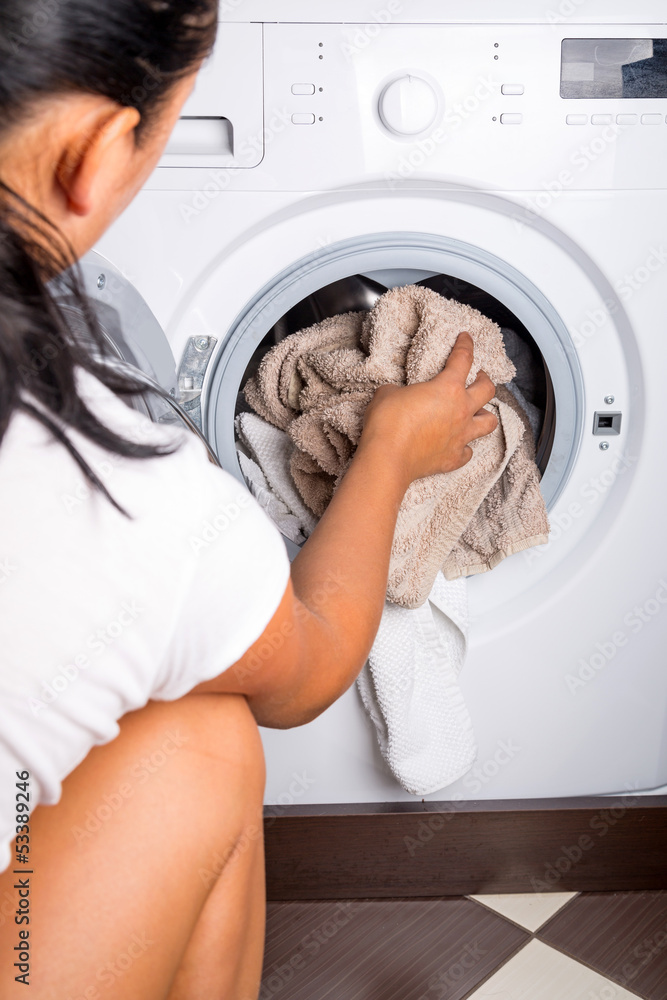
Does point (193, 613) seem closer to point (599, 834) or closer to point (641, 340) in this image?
point (641, 340)

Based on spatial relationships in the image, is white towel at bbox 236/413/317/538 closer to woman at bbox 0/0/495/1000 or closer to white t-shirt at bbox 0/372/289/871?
woman at bbox 0/0/495/1000

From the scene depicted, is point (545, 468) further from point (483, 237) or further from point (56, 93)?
point (56, 93)

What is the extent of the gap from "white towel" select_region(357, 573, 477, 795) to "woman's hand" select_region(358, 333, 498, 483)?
16cm

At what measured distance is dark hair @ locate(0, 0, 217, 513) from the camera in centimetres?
32

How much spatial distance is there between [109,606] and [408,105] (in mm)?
531

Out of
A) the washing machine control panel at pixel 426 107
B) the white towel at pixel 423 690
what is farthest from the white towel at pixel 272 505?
the washing machine control panel at pixel 426 107

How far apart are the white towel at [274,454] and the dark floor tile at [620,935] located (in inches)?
18.9

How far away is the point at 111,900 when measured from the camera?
437 mm

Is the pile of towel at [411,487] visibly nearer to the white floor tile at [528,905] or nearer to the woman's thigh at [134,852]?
the white floor tile at [528,905]

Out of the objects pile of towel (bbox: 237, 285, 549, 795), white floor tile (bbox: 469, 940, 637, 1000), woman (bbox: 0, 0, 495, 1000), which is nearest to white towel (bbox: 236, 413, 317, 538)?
pile of towel (bbox: 237, 285, 549, 795)

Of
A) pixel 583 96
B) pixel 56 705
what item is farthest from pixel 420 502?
pixel 56 705

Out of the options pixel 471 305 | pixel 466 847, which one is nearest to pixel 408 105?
pixel 471 305

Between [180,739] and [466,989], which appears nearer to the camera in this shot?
[180,739]

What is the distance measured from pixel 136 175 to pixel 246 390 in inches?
18.3
